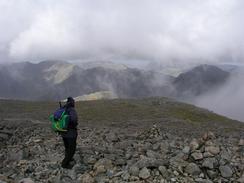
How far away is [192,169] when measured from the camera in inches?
634

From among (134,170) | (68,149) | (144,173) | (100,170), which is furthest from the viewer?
(68,149)

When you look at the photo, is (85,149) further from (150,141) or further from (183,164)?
(183,164)

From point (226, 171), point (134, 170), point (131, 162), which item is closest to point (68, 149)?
point (131, 162)

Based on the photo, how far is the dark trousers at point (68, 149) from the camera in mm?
16703

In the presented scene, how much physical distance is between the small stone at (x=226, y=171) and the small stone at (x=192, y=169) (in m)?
0.93

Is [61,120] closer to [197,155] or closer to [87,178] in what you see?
[87,178]

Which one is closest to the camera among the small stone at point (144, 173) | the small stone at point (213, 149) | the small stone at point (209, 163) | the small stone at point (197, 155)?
the small stone at point (144, 173)

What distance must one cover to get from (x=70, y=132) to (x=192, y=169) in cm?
517

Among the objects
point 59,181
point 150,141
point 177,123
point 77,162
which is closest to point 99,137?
point 150,141

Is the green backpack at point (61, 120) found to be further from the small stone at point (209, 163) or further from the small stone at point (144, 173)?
the small stone at point (209, 163)

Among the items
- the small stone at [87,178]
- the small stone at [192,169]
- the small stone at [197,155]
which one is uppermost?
the small stone at [197,155]

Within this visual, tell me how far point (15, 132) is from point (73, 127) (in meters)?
12.6

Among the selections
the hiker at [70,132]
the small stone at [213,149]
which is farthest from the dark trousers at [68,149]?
the small stone at [213,149]

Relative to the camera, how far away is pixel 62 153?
19.6 meters
